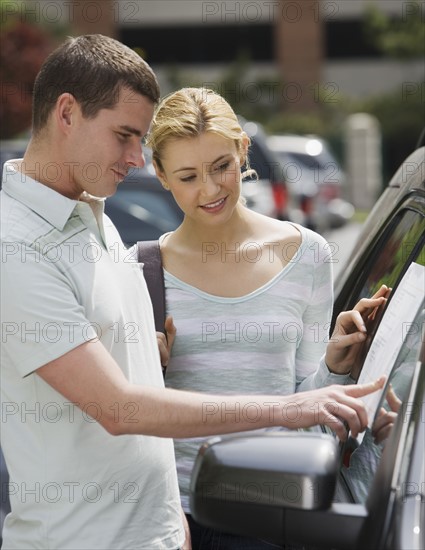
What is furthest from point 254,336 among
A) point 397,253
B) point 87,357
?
point 87,357

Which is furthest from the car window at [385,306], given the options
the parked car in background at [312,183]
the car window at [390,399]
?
the parked car in background at [312,183]

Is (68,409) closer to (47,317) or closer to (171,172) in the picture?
(47,317)

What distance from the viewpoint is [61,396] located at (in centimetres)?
236

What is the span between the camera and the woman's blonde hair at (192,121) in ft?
9.52

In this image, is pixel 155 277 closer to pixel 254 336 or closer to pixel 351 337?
pixel 254 336

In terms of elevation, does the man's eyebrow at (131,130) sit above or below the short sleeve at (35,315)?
above

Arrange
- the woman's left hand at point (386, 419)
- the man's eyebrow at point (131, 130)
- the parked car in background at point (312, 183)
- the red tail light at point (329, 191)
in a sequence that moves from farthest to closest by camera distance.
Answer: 1. the red tail light at point (329, 191)
2. the parked car in background at point (312, 183)
3. the man's eyebrow at point (131, 130)
4. the woman's left hand at point (386, 419)

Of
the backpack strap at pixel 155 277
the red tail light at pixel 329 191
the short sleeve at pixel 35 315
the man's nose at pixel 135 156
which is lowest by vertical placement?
the red tail light at pixel 329 191

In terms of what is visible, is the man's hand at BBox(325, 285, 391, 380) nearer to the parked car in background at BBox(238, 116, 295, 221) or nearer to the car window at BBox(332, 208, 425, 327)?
the car window at BBox(332, 208, 425, 327)

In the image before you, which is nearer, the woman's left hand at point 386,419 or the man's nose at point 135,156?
the woman's left hand at point 386,419

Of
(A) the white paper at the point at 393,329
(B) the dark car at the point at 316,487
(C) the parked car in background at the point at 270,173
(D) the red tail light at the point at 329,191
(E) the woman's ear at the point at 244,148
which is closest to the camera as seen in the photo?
(B) the dark car at the point at 316,487

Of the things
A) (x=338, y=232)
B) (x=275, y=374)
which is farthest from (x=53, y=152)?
(x=338, y=232)

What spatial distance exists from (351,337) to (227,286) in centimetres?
37

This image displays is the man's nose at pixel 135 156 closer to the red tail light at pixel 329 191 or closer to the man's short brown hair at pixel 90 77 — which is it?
the man's short brown hair at pixel 90 77
